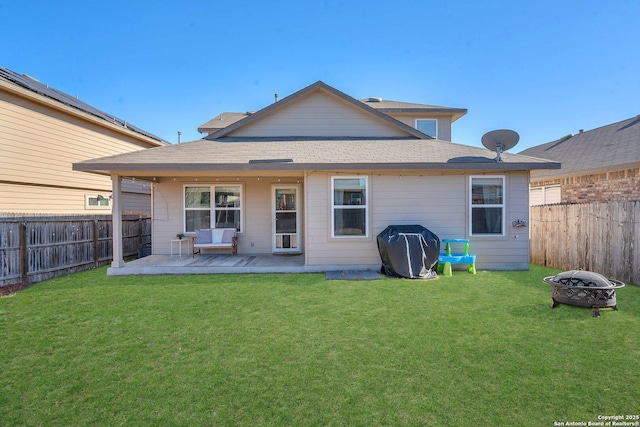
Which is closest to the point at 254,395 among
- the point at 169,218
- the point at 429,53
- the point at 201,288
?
the point at 201,288

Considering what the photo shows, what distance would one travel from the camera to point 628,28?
950 cm

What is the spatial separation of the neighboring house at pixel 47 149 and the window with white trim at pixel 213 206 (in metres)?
4.19

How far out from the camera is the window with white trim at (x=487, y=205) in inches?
283

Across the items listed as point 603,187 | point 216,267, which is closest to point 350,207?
point 216,267

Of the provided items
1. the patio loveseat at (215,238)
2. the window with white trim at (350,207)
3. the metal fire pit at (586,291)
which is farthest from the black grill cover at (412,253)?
the patio loveseat at (215,238)

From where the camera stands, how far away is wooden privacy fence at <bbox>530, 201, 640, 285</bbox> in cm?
581

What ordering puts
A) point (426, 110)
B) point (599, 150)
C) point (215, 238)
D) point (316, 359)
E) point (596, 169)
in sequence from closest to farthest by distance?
point (316, 359) < point (215, 238) < point (596, 169) < point (599, 150) < point (426, 110)

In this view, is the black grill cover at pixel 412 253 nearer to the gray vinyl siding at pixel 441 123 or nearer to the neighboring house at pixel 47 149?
the gray vinyl siding at pixel 441 123

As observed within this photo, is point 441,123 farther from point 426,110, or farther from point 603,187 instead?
point 603,187

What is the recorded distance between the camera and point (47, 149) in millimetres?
9039

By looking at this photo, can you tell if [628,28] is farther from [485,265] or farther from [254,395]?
[254,395]

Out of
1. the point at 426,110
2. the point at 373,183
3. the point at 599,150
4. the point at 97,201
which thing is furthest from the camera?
the point at 426,110

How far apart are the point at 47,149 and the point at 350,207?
915 centimetres

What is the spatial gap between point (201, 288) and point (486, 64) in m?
13.0
